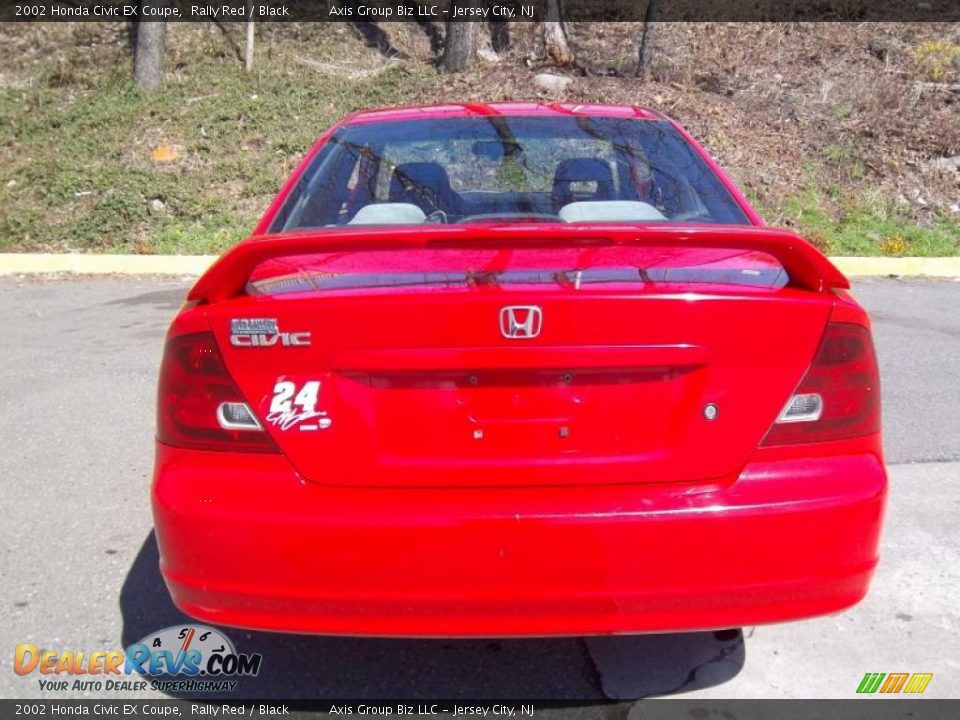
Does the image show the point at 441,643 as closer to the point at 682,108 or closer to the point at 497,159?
the point at 497,159

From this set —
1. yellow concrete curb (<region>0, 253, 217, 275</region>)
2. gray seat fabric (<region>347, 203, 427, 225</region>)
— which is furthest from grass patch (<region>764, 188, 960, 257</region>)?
gray seat fabric (<region>347, 203, 427, 225</region>)

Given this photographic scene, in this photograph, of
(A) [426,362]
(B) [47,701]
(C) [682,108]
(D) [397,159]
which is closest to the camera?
(A) [426,362]

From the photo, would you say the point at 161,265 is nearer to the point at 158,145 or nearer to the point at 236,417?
the point at 158,145

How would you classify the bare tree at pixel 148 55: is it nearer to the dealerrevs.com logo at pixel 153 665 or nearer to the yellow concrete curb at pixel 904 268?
the yellow concrete curb at pixel 904 268

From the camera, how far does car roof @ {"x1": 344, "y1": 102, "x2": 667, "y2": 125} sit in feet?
12.1

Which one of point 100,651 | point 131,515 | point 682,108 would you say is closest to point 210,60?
point 682,108

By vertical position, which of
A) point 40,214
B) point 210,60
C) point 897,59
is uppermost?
point 897,59

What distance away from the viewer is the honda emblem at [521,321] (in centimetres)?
211

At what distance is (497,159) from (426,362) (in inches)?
65.7

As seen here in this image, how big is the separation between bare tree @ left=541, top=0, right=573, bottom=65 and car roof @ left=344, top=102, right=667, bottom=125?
13.5m

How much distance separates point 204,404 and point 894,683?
2.08 meters

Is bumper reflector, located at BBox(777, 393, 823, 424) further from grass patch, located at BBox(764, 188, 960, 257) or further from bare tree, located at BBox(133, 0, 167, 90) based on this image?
bare tree, located at BBox(133, 0, 167, 90)

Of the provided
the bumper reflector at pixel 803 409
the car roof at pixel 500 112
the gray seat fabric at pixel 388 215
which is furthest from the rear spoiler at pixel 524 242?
the car roof at pixel 500 112

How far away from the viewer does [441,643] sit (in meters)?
2.88
